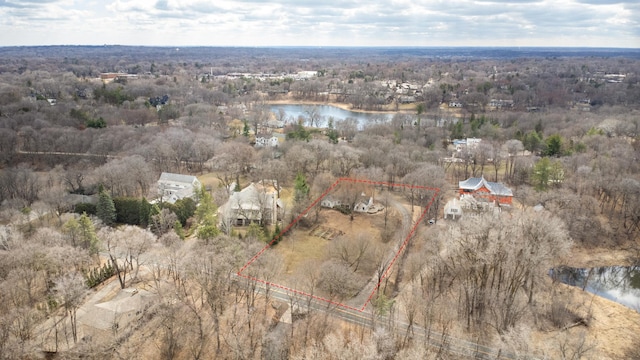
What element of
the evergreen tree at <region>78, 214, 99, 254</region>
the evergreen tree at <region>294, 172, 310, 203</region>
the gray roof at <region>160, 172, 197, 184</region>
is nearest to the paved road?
the evergreen tree at <region>78, 214, 99, 254</region>

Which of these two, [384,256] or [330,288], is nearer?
[330,288]

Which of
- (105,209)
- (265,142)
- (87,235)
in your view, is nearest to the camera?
(87,235)

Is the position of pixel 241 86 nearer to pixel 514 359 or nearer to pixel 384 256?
pixel 384 256

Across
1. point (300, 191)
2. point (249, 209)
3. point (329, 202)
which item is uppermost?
point (300, 191)

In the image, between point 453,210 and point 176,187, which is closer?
point 453,210

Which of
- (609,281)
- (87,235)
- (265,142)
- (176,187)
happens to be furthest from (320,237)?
(265,142)

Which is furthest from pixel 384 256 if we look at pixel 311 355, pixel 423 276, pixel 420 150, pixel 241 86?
pixel 241 86

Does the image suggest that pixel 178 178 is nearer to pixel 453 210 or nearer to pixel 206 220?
pixel 206 220
